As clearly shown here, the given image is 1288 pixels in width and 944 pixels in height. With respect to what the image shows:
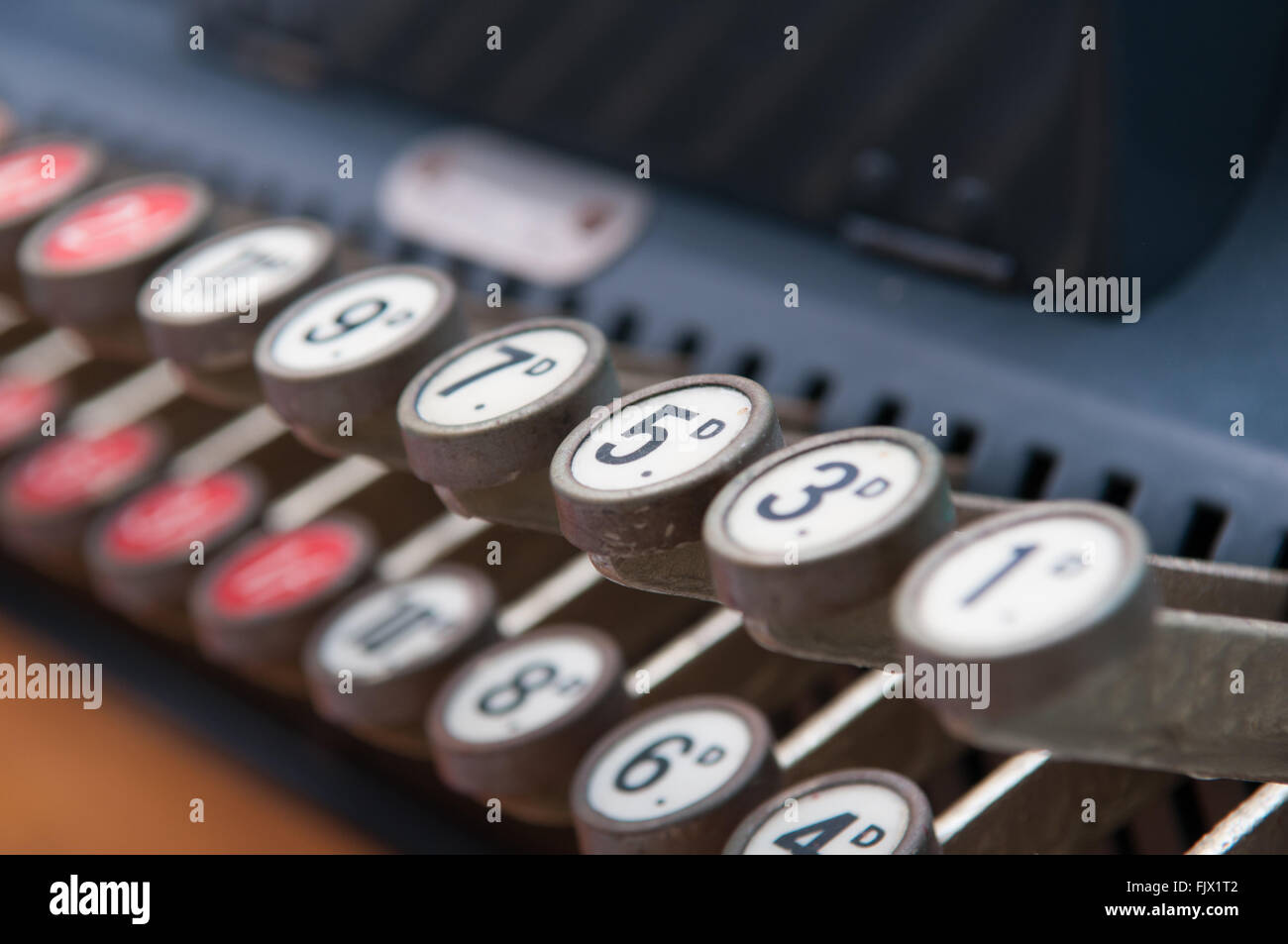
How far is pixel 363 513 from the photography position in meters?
2.25

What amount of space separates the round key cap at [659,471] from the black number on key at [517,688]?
0.57m

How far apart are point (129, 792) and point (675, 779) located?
1002 millimetres

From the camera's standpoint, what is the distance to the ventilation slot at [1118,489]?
1482mm

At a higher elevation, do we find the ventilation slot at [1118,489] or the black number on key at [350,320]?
the black number on key at [350,320]

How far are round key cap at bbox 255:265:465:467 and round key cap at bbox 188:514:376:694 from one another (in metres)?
0.54

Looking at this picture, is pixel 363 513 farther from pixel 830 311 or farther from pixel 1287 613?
pixel 1287 613

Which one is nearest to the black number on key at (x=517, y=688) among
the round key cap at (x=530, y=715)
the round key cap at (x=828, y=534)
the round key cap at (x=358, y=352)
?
the round key cap at (x=530, y=715)

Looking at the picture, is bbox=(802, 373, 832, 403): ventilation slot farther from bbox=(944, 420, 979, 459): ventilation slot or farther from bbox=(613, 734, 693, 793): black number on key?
bbox=(613, 734, 693, 793): black number on key

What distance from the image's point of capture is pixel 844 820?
4.45 feet

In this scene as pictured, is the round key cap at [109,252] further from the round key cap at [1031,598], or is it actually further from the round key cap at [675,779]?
the round key cap at [1031,598]

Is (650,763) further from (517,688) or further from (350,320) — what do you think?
(350,320)

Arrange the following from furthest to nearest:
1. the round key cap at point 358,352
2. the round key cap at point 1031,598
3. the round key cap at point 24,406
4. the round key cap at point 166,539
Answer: the round key cap at point 24,406 → the round key cap at point 166,539 → the round key cap at point 358,352 → the round key cap at point 1031,598

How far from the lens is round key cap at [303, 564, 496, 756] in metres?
1.82

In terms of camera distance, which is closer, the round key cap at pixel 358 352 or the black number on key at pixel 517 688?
the round key cap at pixel 358 352
